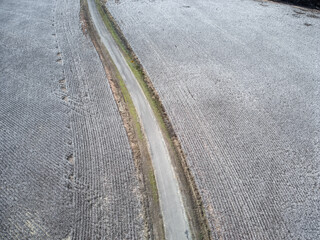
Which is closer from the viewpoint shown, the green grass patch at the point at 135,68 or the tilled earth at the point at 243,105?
the tilled earth at the point at 243,105

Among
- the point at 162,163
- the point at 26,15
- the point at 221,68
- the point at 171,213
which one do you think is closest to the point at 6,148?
the point at 162,163

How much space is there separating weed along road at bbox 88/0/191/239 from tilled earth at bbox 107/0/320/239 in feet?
3.09

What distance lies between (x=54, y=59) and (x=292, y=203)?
15.7 m

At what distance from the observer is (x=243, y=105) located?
1123 cm

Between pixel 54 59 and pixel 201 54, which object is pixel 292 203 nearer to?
pixel 201 54

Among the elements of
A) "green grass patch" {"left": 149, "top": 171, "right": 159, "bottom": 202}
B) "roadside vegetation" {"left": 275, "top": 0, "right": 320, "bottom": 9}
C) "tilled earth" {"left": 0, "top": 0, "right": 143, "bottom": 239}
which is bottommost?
"green grass patch" {"left": 149, "top": 171, "right": 159, "bottom": 202}

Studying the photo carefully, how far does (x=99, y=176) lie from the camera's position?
26.6 feet

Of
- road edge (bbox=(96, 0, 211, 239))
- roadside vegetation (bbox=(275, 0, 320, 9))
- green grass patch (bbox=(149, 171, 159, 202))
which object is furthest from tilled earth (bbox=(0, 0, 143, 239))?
roadside vegetation (bbox=(275, 0, 320, 9))

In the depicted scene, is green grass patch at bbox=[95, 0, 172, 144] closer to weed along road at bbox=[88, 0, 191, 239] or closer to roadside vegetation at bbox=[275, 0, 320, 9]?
weed along road at bbox=[88, 0, 191, 239]

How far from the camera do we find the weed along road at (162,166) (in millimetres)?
7242

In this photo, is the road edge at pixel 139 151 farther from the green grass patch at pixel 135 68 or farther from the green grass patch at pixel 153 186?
the green grass patch at pixel 135 68

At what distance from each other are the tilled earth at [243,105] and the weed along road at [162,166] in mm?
941

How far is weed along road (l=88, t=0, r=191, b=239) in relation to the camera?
23.8 feet

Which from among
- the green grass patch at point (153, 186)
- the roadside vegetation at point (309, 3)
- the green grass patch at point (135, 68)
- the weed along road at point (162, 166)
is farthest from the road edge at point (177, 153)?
the roadside vegetation at point (309, 3)
